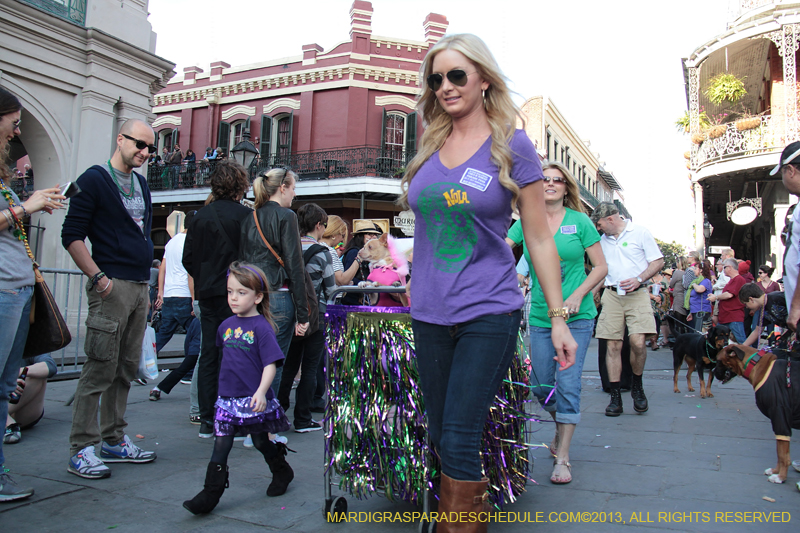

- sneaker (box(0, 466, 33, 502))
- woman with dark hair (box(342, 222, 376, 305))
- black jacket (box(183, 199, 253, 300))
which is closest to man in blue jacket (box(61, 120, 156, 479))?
sneaker (box(0, 466, 33, 502))

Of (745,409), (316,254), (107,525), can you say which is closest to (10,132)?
(107,525)

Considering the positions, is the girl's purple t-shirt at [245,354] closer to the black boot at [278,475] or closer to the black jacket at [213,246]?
the black boot at [278,475]

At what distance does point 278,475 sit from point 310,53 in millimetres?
21966

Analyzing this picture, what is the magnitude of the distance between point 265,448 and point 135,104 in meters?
11.0

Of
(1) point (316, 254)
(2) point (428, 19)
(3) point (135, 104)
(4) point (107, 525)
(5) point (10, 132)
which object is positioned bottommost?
(4) point (107, 525)

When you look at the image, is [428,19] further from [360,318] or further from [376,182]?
[360,318]

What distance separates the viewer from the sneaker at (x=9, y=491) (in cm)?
291

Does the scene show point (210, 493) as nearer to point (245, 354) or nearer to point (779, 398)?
point (245, 354)

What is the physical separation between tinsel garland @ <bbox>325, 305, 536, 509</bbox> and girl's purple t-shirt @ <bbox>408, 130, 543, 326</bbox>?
2.14 feet

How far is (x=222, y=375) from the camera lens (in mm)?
3127

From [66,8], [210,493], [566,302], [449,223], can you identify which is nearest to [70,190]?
[210,493]

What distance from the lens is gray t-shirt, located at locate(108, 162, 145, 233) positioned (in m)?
3.67

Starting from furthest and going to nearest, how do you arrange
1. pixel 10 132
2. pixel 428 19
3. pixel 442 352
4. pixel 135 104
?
pixel 428 19 → pixel 135 104 → pixel 10 132 → pixel 442 352

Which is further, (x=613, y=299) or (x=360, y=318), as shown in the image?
(x=613, y=299)
